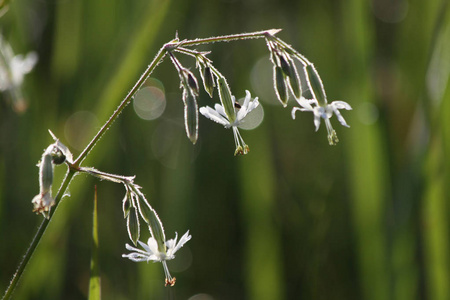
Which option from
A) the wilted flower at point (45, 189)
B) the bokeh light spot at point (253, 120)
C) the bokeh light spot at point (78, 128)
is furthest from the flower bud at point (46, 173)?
the bokeh light spot at point (253, 120)

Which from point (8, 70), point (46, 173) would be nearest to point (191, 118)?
point (46, 173)

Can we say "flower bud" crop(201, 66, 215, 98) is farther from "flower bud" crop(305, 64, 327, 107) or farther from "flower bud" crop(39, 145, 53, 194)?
"flower bud" crop(39, 145, 53, 194)

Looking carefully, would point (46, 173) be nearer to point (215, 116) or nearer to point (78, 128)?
point (215, 116)

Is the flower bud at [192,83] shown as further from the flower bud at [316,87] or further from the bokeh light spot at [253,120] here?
the bokeh light spot at [253,120]

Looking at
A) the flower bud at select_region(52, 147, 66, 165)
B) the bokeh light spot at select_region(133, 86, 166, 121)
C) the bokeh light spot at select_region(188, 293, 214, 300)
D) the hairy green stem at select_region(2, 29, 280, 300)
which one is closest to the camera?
the hairy green stem at select_region(2, 29, 280, 300)

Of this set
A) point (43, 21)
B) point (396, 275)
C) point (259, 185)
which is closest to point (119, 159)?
point (259, 185)

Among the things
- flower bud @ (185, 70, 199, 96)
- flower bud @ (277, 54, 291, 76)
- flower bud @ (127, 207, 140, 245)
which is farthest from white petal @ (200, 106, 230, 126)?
flower bud @ (127, 207, 140, 245)
